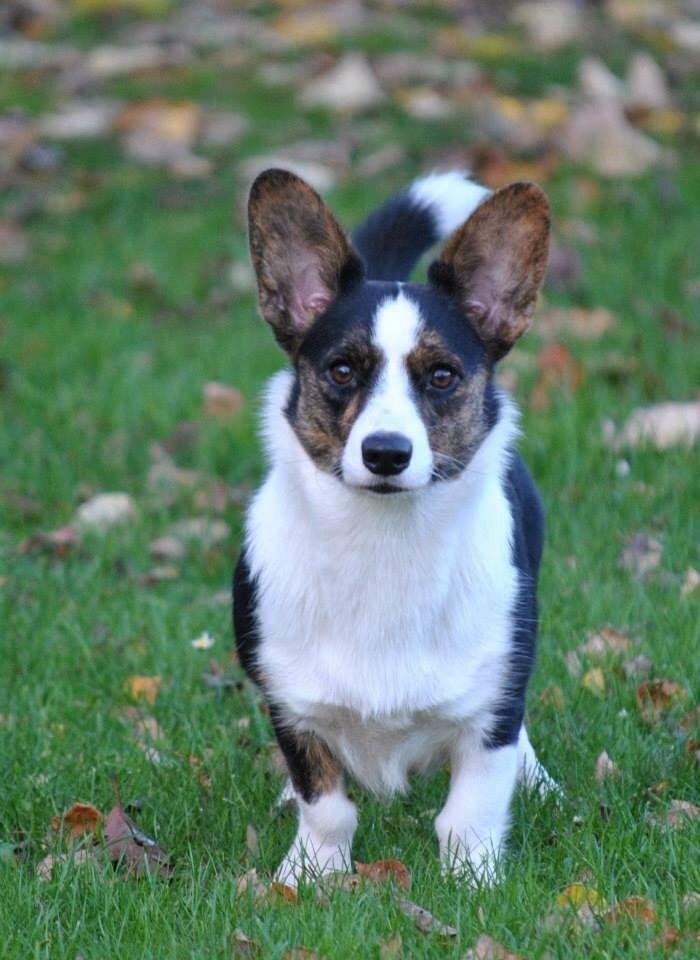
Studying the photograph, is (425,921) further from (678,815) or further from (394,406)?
(394,406)

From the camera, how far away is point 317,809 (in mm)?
3467

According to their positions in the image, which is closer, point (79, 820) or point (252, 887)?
point (252, 887)

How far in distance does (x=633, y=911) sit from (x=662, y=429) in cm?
265

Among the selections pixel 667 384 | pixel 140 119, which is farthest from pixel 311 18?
pixel 667 384

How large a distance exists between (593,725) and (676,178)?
14.4ft

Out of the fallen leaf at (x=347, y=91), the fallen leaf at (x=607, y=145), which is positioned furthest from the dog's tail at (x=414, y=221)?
the fallen leaf at (x=347, y=91)

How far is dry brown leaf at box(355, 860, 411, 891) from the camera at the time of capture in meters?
3.24

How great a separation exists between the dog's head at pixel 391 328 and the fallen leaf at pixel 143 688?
1.03 meters

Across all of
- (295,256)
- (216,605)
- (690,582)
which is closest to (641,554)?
(690,582)

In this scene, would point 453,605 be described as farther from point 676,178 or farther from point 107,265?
point 676,178

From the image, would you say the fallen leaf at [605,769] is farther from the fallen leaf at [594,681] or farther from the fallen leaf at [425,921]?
the fallen leaf at [425,921]

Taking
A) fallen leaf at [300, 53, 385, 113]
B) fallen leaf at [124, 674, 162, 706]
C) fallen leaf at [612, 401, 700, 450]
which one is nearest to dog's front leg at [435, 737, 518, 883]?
fallen leaf at [124, 674, 162, 706]

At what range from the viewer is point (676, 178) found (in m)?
7.74

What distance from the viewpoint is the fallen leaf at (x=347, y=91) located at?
8.97m
